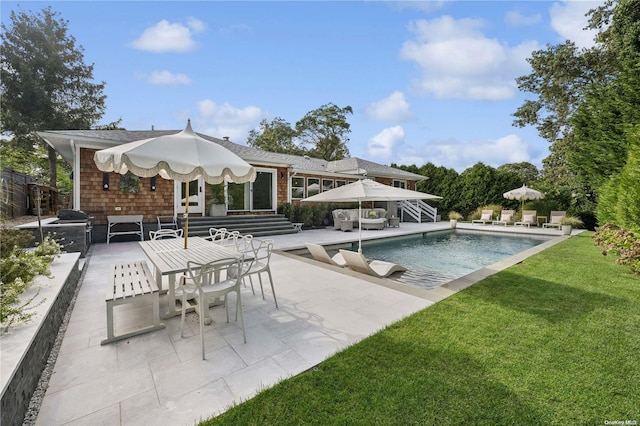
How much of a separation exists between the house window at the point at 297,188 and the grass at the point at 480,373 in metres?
12.4

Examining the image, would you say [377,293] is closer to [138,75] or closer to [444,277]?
[444,277]

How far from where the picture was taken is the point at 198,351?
2.95 metres

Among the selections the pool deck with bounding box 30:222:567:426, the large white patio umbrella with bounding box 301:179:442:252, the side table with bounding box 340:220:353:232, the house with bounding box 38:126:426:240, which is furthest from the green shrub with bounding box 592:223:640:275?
the house with bounding box 38:126:426:240

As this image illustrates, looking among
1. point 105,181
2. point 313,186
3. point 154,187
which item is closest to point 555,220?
point 313,186

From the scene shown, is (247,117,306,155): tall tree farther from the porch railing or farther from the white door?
the white door

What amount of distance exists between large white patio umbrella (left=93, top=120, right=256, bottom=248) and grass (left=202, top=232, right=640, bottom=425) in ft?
9.23

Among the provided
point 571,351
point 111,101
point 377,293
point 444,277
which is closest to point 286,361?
point 377,293

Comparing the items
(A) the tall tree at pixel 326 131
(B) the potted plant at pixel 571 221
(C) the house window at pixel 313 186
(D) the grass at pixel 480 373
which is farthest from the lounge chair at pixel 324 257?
(A) the tall tree at pixel 326 131

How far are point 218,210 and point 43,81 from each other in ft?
54.8

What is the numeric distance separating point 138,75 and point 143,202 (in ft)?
22.4

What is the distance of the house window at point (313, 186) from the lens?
16.7 m

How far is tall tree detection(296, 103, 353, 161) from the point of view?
3062cm

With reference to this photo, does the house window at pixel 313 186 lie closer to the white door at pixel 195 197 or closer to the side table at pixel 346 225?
the side table at pixel 346 225

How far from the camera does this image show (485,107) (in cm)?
1337
